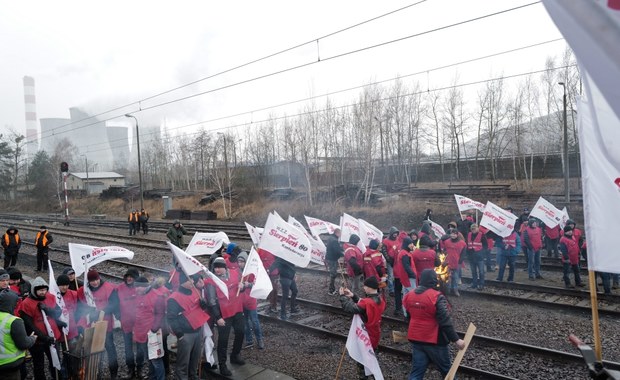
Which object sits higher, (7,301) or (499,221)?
(7,301)

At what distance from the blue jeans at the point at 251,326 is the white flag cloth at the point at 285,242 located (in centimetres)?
127

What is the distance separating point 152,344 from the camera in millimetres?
6473

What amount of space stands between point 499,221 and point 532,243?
140 cm

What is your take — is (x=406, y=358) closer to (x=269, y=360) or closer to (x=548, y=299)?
(x=269, y=360)

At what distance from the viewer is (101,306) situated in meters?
6.96

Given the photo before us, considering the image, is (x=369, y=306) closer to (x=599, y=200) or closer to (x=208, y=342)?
(x=208, y=342)

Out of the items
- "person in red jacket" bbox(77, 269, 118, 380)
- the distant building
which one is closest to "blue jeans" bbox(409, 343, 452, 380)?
"person in red jacket" bbox(77, 269, 118, 380)

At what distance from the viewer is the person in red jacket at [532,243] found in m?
12.7

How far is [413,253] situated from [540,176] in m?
36.1

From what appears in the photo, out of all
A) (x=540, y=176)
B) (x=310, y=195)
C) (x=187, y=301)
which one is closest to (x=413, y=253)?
(x=187, y=301)

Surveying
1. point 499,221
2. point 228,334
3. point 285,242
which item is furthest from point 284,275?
point 499,221

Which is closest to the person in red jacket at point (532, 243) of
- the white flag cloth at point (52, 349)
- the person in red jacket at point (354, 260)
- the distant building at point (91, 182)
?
the person in red jacket at point (354, 260)

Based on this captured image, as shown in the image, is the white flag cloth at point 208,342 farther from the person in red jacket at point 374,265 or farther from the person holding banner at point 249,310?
the person in red jacket at point 374,265

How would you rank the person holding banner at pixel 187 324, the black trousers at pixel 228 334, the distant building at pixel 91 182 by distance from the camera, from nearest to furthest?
the person holding banner at pixel 187 324 → the black trousers at pixel 228 334 → the distant building at pixel 91 182
